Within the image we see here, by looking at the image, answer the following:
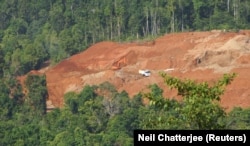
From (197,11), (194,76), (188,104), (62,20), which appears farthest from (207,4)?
(188,104)

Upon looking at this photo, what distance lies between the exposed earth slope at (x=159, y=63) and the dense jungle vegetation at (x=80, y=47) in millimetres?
2245

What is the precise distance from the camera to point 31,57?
91688 mm

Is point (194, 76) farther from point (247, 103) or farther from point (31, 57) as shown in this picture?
point (31, 57)

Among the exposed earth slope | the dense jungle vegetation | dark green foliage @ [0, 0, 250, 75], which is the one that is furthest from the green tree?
dark green foliage @ [0, 0, 250, 75]

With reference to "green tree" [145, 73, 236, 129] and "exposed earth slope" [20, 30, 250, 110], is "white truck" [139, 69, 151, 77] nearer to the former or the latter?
"exposed earth slope" [20, 30, 250, 110]

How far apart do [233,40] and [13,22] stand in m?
37.5

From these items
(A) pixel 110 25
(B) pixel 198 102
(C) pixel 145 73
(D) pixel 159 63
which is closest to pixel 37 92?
(C) pixel 145 73

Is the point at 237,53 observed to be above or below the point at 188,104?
below

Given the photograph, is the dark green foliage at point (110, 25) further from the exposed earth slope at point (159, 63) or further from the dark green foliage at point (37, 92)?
the dark green foliage at point (37, 92)

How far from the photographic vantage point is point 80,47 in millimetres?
94812

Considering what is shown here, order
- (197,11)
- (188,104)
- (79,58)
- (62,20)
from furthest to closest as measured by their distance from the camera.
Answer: (62,20) < (197,11) < (79,58) < (188,104)

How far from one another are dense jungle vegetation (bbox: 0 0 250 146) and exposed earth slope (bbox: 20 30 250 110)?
2245 millimetres

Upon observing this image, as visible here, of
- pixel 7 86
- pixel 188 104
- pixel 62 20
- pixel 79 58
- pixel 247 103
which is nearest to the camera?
pixel 188 104

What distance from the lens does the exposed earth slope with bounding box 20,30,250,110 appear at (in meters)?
77.3
